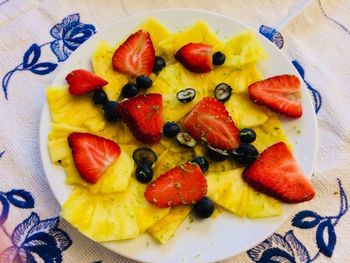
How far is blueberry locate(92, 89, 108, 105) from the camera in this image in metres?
1.65

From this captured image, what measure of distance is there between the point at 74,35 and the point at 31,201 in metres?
0.74

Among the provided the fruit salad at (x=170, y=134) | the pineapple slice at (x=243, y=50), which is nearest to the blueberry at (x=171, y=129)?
the fruit salad at (x=170, y=134)

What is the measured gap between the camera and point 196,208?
1480 millimetres

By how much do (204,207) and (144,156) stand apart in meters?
0.25

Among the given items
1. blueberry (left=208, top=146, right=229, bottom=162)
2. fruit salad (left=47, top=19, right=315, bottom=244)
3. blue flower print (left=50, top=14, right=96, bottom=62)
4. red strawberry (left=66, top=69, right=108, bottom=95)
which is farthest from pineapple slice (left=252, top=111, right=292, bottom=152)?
blue flower print (left=50, top=14, right=96, bottom=62)

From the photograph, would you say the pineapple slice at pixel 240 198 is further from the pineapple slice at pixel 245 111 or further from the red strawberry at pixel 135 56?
the red strawberry at pixel 135 56

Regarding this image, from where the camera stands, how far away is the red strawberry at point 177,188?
1.46 meters

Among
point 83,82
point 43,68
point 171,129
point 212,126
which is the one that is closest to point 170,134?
point 171,129

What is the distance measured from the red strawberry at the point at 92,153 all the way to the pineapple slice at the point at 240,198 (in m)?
0.31

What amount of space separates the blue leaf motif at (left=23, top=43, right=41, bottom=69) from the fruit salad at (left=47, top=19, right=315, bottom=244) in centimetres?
32

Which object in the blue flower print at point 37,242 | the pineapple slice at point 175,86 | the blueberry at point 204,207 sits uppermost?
the pineapple slice at point 175,86

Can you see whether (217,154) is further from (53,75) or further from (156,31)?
(53,75)

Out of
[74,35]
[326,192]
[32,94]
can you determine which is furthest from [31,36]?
[326,192]

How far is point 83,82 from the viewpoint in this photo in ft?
5.47
